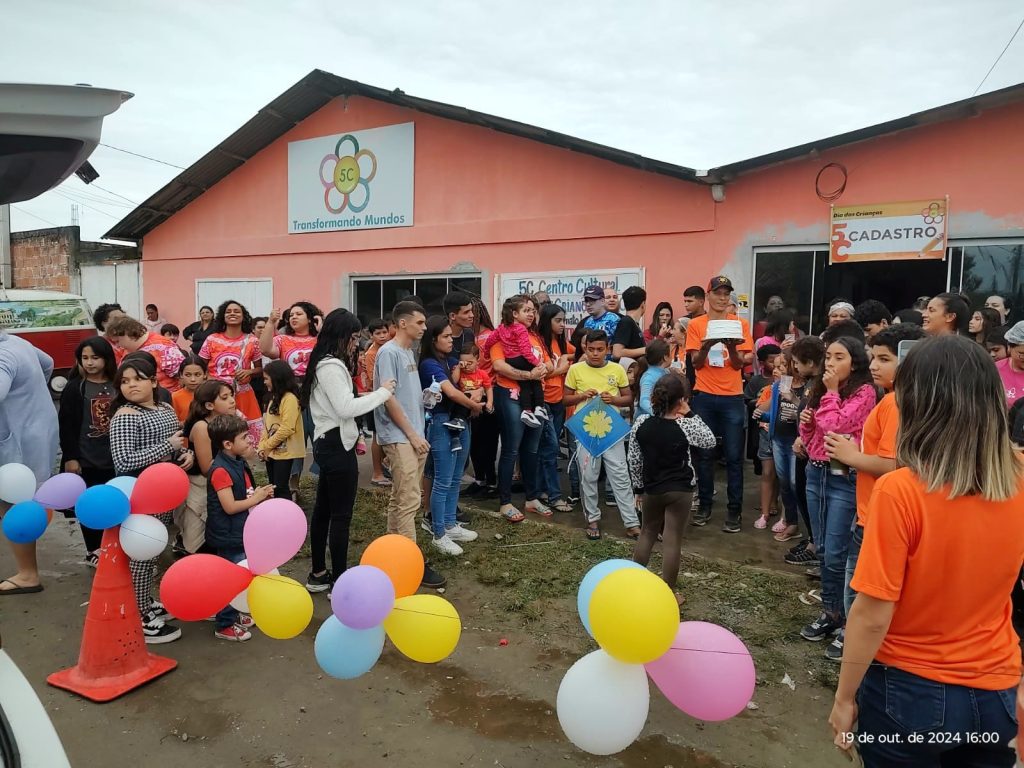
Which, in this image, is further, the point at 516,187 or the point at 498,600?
the point at 516,187

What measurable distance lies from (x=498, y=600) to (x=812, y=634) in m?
1.86

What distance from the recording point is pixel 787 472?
546 centimetres

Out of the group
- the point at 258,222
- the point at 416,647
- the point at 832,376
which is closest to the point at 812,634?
the point at 832,376

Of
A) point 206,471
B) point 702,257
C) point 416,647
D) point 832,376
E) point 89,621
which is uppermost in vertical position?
point 702,257

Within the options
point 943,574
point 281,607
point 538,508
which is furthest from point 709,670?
point 538,508

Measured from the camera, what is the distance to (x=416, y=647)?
105 inches

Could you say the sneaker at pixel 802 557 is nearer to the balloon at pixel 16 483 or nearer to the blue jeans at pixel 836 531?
the blue jeans at pixel 836 531

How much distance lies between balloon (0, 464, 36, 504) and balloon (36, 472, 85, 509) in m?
0.07

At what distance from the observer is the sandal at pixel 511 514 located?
6027 millimetres

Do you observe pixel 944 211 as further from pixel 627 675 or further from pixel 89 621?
pixel 89 621

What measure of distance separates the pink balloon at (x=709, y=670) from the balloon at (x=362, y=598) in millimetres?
999

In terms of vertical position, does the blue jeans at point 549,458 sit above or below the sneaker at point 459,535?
above

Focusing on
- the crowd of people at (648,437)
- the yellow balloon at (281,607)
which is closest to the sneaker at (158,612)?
the crowd of people at (648,437)

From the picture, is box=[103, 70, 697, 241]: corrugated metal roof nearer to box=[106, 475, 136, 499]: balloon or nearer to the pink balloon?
box=[106, 475, 136, 499]: balloon
